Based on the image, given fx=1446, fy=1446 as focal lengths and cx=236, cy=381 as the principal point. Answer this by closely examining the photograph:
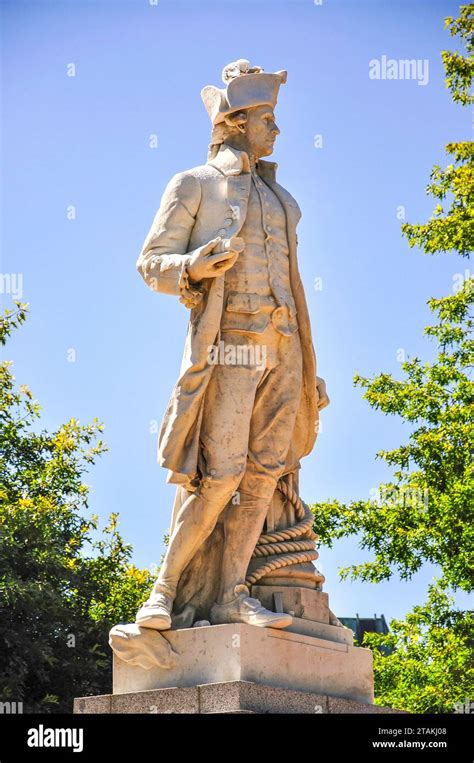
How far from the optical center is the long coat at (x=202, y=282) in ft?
34.0

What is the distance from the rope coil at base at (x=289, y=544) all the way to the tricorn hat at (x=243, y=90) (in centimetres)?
291

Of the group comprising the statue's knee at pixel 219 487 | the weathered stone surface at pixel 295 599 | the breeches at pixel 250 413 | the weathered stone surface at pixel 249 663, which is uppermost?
Answer: the breeches at pixel 250 413

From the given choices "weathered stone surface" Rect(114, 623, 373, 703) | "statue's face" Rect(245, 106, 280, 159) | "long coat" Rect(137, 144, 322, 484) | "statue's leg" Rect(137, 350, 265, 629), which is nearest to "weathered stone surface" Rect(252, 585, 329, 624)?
"weathered stone surface" Rect(114, 623, 373, 703)

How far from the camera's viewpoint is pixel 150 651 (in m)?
10.1

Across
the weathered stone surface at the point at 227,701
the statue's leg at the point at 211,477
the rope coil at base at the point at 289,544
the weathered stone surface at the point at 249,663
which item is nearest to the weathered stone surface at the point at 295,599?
the rope coil at base at the point at 289,544

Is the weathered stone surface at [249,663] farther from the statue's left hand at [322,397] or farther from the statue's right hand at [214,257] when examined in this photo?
the statue's right hand at [214,257]

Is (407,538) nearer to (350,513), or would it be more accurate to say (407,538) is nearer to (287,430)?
(350,513)

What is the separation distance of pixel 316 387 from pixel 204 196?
1.74 m

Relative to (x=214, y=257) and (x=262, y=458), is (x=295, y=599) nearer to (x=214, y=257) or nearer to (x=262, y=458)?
(x=262, y=458)

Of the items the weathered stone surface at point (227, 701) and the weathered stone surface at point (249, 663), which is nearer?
the weathered stone surface at point (227, 701)

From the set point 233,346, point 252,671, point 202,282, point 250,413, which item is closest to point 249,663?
point 252,671

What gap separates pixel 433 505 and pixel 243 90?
40.3 feet

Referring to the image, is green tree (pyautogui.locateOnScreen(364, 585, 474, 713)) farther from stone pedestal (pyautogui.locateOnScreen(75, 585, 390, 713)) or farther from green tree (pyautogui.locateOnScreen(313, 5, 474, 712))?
stone pedestal (pyautogui.locateOnScreen(75, 585, 390, 713))
